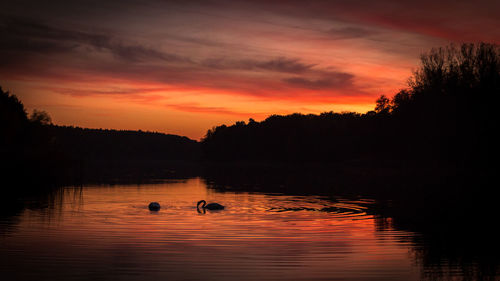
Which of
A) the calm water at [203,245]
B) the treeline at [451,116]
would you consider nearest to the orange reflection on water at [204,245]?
the calm water at [203,245]

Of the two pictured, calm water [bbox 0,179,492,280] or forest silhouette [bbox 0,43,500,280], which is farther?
forest silhouette [bbox 0,43,500,280]

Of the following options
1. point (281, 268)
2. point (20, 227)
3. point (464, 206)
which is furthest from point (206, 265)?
point (464, 206)

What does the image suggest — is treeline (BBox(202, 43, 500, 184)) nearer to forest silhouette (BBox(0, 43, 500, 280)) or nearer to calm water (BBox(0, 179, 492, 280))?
forest silhouette (BBox(0, 43, 500, 280))

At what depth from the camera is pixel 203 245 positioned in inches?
704

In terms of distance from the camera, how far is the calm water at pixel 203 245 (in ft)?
44.7

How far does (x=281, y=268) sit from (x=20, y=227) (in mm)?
13109

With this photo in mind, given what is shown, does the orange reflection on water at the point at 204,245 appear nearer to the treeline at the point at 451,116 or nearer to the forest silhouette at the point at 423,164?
the forest silhouette at the point at 423,164

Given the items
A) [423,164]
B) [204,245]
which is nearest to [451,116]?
[423,164]

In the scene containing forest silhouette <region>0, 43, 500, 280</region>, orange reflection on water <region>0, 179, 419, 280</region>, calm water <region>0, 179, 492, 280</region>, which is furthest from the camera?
forest silhouette <region>0, 43, 500, 280</region>

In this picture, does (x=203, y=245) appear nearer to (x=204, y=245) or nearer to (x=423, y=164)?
(x=204, y=245)

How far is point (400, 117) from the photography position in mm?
81000

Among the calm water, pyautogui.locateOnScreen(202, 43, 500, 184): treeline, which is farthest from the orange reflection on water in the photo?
pyautogui.locateOnScreen(202, 43, 500, 184): treeline

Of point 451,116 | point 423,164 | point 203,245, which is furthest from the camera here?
point 423,164

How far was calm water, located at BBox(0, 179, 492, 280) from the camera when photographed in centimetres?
1362
